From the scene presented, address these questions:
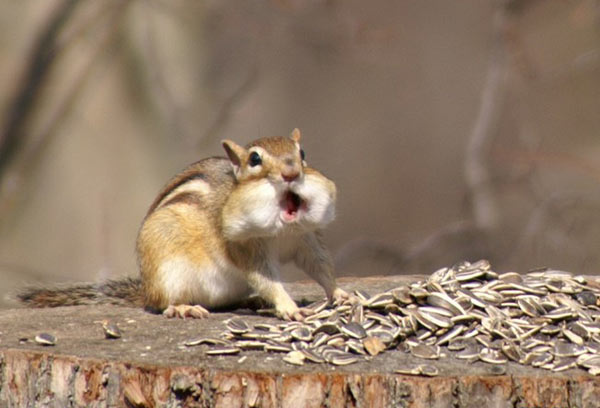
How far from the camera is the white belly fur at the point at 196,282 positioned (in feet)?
17.0

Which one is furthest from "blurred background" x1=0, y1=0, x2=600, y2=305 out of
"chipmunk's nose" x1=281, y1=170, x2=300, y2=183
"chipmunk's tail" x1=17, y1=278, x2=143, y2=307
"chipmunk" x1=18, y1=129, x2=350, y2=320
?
"chipmunk's nose" x1=281, y1=170, x2=300, y2=183

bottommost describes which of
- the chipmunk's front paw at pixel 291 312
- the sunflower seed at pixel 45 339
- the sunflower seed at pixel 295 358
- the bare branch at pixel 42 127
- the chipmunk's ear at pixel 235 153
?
the sunflower seed at pixel 295 358

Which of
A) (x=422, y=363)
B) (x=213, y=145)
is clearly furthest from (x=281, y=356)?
(x=213, y=145)

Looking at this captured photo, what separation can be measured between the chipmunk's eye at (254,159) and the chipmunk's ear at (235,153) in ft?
0.27

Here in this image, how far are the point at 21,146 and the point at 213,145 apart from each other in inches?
55.6

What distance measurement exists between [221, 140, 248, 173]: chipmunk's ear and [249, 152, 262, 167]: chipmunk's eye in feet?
0.27

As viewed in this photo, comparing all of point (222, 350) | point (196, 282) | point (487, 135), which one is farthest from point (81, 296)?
point (487, 135)

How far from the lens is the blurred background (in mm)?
9578

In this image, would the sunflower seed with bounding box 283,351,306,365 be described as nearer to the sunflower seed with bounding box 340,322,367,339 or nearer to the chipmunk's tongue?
the sunflower seed with bounding box 340,322,367,339

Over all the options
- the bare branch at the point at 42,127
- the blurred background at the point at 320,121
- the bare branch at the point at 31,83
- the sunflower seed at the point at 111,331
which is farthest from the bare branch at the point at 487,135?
the sunflower seed at the point at 111,331

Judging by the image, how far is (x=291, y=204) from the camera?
4.80 meters

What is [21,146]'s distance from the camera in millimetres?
9523

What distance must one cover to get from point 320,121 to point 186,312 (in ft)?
16.9

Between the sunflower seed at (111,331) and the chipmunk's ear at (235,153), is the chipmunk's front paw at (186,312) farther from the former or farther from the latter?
the chipmunk's ear at (235,153)
